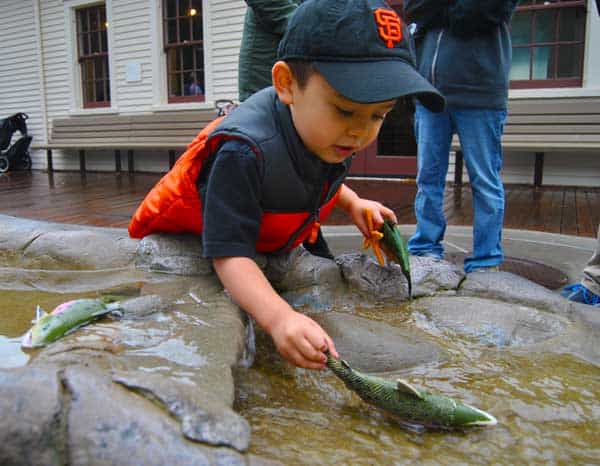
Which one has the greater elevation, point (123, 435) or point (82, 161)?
point (123, 435)

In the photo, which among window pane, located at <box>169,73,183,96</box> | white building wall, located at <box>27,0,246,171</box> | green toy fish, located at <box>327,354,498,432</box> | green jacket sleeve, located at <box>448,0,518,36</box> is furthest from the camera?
window pane, located at <box>169,73,183,96</box>

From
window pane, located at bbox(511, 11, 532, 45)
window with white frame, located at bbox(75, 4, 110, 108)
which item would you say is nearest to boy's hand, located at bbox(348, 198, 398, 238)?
window pane, located at bbox(511, 11, 532, 45)

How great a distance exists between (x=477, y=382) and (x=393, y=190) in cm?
587

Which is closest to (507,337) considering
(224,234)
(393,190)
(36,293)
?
(224,234)

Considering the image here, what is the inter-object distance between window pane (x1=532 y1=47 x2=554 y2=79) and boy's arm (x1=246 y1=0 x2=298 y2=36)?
5.36 metres

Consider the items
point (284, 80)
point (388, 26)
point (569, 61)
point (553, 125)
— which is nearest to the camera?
point (388, 26)

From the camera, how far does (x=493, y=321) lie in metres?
2.12

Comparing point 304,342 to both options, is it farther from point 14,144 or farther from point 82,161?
point 14,144

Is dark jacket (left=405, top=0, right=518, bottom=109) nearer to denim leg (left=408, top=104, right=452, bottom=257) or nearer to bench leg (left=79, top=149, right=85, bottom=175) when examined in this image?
denim leg (left=408, top=104, right=452, bottom=257)

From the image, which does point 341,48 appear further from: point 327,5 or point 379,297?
point 379,297

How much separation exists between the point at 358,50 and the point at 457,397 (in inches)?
39.9

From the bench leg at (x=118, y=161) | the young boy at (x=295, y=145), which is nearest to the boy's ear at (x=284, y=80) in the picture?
the young boy at (x=295, y=145)

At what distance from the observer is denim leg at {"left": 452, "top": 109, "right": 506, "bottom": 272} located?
299cm

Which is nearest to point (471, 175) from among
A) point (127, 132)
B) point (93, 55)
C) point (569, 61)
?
point (569, 61)
